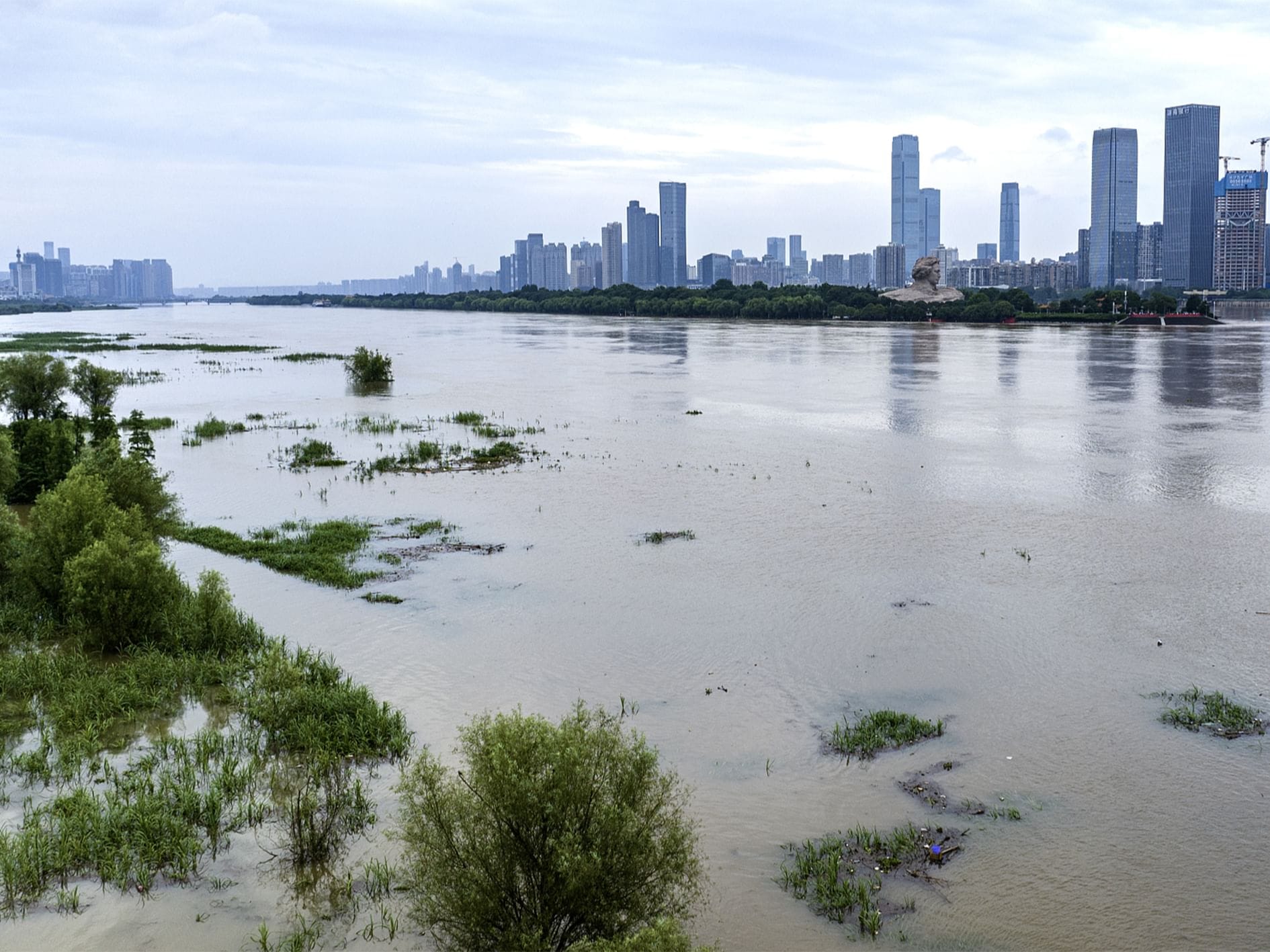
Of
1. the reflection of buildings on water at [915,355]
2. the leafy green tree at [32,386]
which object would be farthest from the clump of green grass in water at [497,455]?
the reflection of buildings on water at [915,355]

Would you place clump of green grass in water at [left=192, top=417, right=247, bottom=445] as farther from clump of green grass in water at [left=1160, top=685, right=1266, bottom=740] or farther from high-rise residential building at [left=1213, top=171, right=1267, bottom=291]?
high-rise residential building at [left=1213, top=171, right=1267, bottom=291]

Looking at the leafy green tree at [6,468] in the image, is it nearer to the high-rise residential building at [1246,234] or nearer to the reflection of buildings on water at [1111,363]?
the reflection of buildings on water at [1111,363]

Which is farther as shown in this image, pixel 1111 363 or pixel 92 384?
pixel 1111 363

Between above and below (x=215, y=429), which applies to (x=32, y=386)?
above

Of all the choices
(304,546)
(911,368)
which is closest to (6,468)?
(304,546)

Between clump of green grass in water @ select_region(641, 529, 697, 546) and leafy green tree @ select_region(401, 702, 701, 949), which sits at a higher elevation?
leafy green tree @ select_region(401, 702, 701, 949)

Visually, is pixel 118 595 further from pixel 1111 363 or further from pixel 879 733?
pixel 1111 363

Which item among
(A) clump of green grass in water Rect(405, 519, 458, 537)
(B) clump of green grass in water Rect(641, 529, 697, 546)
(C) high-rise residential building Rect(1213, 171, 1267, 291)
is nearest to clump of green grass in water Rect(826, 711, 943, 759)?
(B) clump of green grass in water Rect(641, 529, 697, 546)
